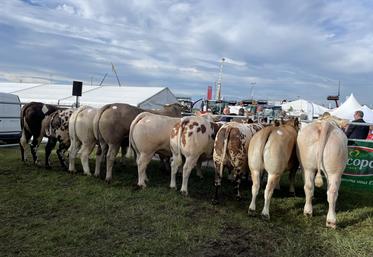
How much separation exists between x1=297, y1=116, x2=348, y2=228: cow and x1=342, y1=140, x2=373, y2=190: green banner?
1.99m

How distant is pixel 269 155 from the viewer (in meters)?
5.97

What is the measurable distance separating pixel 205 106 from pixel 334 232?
521 inches

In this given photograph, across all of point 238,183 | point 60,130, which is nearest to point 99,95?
point 60,130

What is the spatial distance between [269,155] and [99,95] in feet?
60.4

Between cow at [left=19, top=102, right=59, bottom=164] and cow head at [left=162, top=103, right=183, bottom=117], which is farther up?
cow head at [left=162, top=103, right=183, bottom=117]

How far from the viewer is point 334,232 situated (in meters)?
5.39

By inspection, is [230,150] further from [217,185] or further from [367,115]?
[367,115]

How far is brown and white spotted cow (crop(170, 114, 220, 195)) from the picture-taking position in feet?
23.3

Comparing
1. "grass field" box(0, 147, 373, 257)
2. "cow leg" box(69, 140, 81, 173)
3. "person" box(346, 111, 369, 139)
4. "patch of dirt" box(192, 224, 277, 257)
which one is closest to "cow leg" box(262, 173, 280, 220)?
"grass field" box(0, 147, 373, 257)

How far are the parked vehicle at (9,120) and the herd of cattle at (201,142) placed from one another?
3.64m

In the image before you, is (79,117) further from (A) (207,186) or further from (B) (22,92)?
(B) (22,92)

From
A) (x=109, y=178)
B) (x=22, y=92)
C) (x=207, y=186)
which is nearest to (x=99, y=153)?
(x=109, y=178)

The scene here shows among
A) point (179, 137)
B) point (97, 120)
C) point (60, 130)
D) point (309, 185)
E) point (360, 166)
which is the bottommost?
point (309, 185)

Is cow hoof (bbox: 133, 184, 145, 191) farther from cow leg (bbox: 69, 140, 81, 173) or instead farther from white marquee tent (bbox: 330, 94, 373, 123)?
white marquee tent (bbox: 330, 94, 373, 123)
